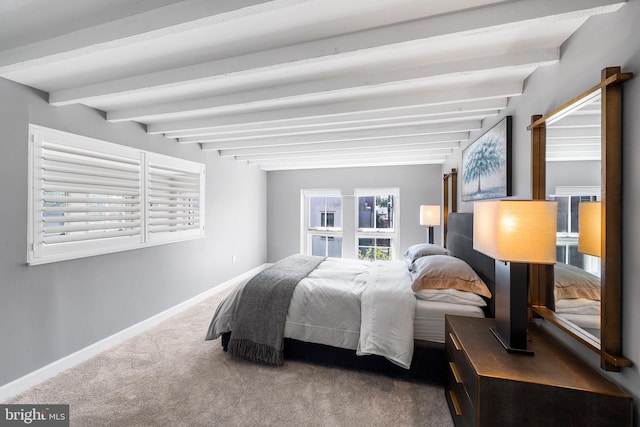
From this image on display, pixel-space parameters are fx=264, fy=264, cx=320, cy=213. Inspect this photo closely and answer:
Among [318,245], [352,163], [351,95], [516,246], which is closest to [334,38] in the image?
[351,95]

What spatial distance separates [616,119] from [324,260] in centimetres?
287

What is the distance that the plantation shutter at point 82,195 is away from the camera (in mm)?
2094

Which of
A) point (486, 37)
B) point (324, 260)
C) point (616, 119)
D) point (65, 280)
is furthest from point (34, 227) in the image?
point (616, 119)

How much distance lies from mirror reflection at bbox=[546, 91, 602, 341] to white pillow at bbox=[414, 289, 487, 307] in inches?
25.1

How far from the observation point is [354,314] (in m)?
2.18

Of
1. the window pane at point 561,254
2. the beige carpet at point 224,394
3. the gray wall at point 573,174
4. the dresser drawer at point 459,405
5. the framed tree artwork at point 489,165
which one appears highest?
the framed tree artwork at point 489,165

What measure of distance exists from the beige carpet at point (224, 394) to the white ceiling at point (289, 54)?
2.20 metres

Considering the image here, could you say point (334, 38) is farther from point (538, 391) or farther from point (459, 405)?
point (459, 405)

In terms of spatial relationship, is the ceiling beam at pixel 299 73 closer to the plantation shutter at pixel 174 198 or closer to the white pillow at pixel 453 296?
the plantation shutter at pixel 174 198

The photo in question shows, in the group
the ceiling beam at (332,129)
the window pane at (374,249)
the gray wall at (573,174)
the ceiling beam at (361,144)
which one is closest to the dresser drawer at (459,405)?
the gray wall at (573,174)

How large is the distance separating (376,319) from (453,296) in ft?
2.11

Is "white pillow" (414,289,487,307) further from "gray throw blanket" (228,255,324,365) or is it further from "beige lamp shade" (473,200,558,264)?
"gray throw blanket" (228,255,324,365)

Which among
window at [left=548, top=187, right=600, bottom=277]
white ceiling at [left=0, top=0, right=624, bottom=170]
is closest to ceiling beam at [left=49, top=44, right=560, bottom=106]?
white ceiling at [left=0, top=0, right=624, bottom=170]

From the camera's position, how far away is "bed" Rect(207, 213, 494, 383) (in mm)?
2029
